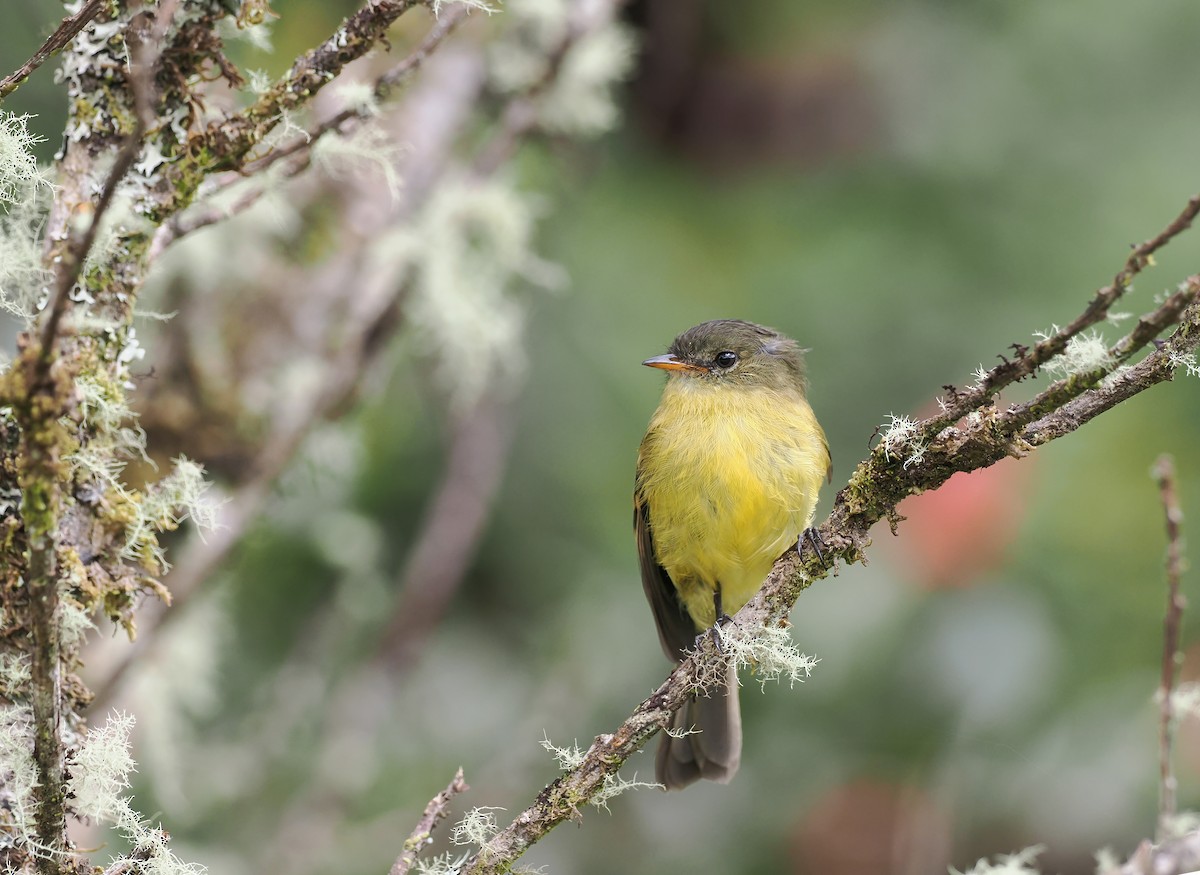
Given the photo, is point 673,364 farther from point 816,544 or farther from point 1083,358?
point 1083,358

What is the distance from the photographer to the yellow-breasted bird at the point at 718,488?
11.6ft

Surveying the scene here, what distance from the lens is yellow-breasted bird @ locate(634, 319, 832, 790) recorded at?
353 cm

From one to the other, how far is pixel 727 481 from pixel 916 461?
60.6 inches

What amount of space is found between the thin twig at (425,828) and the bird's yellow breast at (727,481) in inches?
66.1

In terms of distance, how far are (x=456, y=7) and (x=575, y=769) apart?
161cm

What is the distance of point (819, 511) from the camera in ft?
15.3

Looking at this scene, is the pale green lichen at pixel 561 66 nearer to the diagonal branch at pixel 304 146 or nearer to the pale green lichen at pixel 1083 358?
the diagonal branch at pixel 304 146

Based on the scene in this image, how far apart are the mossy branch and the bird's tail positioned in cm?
140

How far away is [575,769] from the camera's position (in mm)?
2008

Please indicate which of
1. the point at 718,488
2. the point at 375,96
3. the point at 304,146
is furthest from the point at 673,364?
the point at 304,146

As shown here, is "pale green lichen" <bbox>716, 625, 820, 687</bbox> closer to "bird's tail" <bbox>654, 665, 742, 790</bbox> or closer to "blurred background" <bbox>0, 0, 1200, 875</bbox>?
"bird's tail" <bbox>654, 665, 742, 790</bbox>

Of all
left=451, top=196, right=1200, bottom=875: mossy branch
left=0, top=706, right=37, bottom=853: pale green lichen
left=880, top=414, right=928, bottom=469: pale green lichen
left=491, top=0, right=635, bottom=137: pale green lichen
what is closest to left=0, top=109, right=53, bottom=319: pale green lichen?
left=0, top=706, right=37, bottom=853: pale green lichen

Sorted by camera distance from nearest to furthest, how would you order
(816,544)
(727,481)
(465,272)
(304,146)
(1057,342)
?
(1057,342)
(816,544)
(304,146)
(727,481)
(465,272)

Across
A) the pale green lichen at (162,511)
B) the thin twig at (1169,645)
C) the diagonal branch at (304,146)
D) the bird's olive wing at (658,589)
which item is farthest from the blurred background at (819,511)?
the thin twig at (1169,645)
